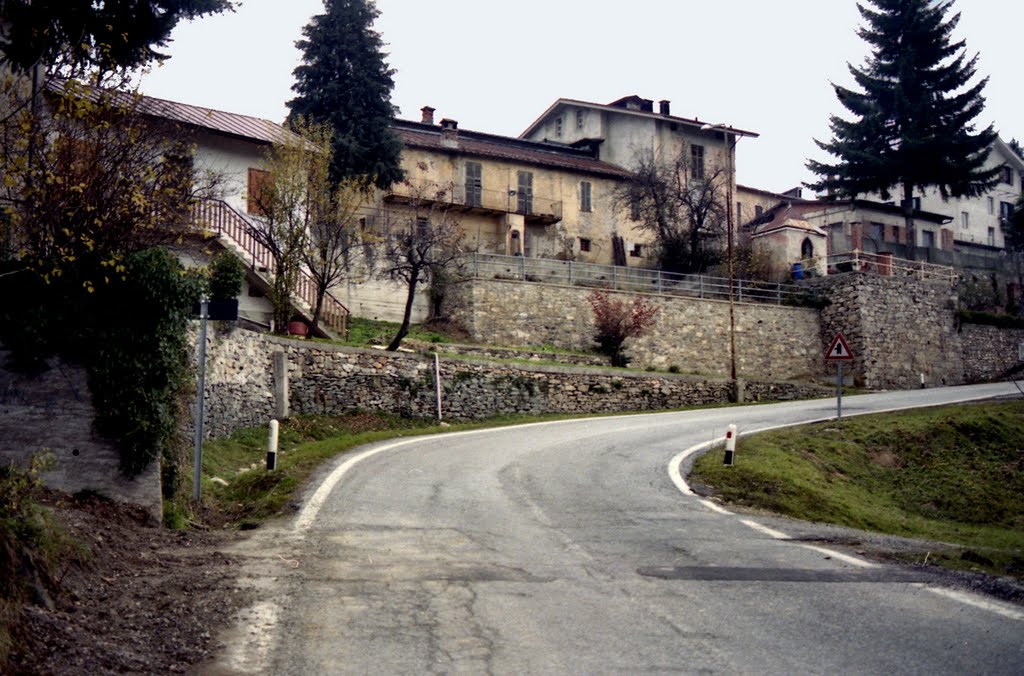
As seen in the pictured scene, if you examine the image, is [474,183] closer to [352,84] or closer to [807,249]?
[352,84]

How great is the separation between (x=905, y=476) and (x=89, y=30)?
19133 millimetres

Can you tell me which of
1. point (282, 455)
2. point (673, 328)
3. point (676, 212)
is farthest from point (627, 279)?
point (282, 455)

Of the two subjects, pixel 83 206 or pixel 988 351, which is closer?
pixel 83 206

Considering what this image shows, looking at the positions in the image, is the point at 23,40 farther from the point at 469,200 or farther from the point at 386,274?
the point at 469,200

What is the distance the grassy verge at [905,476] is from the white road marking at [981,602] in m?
1.76

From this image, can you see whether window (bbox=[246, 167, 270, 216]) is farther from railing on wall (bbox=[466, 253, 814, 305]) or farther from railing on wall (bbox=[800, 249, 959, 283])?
railing on wall (bbox=[800, 249, 959, 283])

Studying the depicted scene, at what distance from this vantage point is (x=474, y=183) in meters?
48.8

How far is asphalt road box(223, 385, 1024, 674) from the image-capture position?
19.7ft

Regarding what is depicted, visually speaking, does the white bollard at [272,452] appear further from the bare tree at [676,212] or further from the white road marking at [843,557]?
the bare tree at [676,212]

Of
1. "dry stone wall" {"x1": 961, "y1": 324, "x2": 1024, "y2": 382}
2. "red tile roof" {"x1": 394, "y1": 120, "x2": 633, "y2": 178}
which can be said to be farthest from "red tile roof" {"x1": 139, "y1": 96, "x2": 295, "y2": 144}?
"dry stone wall" {"x1": 961, "y1": 324, "x2": 1024, "y2": 382}

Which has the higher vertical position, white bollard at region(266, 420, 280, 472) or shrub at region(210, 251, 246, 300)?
shrub at region(210, 251, 246, 300)

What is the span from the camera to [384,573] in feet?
27.6

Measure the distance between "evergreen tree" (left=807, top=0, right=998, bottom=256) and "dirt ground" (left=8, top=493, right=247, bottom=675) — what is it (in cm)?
5045

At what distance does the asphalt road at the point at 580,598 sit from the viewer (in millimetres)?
6020
